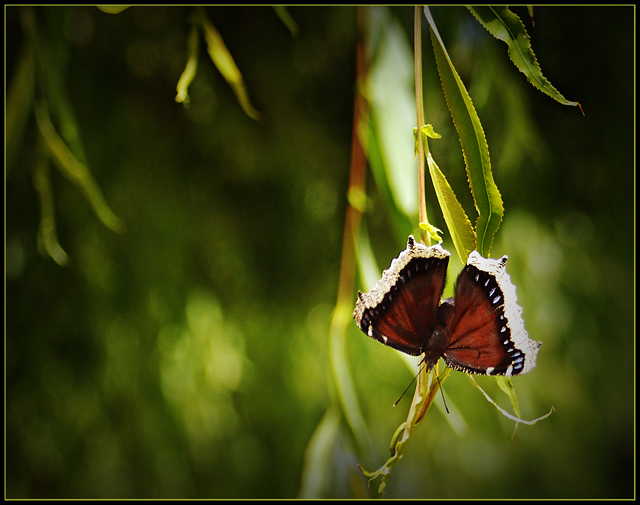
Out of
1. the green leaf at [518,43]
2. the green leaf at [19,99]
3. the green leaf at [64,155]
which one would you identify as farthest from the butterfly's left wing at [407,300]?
the green leaf at [19,99]

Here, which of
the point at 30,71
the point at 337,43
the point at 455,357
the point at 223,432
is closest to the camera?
the point at 455,357

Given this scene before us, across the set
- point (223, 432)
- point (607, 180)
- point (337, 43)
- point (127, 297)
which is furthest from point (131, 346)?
point (607, 180)

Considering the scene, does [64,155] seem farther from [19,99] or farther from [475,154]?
[475,154]

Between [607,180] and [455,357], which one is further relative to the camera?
[607,180]

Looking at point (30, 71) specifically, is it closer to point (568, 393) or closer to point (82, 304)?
point (82, 304)

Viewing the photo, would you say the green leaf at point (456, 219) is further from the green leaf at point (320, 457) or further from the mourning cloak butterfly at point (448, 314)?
the green leaf at point (320, 457)

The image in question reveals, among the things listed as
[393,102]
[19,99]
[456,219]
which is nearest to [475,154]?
[456,219]

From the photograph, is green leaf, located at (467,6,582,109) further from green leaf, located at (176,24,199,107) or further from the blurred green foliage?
the blurred green foliage
